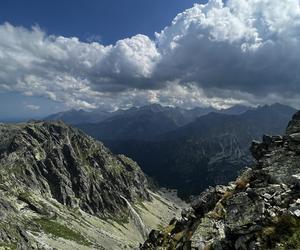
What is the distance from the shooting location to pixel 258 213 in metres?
27.1

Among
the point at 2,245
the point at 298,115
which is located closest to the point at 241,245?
the point at 298,115

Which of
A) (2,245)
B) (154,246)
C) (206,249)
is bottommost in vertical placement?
(2,245)

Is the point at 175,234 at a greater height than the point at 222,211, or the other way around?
the point at 222,211

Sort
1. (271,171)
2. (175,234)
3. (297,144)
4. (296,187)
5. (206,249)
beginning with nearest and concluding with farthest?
(296,187), (206,249), (271,171), (297,144), (175,234)

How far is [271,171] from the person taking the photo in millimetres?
34438

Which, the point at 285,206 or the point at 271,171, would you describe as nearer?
the point at 285,206

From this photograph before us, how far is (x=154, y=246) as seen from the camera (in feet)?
149

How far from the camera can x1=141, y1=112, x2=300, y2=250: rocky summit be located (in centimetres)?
2441

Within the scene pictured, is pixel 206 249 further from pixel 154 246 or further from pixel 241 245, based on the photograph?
pixel 154 246

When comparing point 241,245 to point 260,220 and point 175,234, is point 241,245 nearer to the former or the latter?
point 260,220

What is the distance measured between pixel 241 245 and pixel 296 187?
6129 millimetres

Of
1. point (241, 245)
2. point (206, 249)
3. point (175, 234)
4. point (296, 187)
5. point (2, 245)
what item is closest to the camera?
point (241, 245)

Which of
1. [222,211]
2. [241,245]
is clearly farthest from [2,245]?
[241,245]

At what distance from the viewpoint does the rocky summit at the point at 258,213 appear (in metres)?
Result: 24.4
